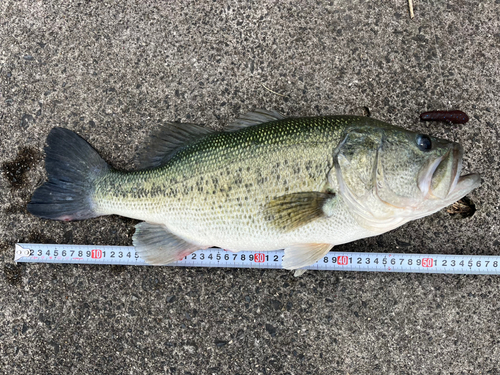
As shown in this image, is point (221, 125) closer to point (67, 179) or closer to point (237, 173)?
point (237, 173)

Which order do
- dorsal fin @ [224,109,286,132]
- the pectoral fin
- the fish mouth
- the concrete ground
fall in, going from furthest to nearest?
the concrete ground < dorsal fin @ [224,109,286,132] < the pectoral fin < the fish mouth

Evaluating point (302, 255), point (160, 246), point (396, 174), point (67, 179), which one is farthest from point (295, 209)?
point (67, 179)

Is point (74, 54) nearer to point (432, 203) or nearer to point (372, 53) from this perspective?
point (372, 53)

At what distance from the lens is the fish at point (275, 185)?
1.91 metres

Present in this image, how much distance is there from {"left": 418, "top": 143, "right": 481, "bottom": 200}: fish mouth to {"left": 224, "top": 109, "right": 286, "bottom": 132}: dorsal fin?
2.98 feet

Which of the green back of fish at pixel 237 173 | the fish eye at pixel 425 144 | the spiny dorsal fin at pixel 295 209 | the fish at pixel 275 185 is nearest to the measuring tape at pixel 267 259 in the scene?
the fish at pixel 275 185

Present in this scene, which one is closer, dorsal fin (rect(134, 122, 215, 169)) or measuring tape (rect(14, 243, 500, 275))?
dorsal fin (rect(134, 122, 215, 169))

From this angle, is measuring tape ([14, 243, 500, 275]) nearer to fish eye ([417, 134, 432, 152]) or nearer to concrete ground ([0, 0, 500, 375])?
concrete ground ([0, 0, 500, 375])

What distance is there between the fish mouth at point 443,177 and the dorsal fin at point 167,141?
131 cm

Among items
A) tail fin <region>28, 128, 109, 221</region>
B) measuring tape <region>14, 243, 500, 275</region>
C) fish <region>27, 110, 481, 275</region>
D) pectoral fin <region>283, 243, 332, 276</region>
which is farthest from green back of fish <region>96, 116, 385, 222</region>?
measuring tape <region>14, 243, 500, 275</region>

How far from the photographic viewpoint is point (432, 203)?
1894 millimetres

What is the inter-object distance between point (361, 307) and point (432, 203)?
980mm

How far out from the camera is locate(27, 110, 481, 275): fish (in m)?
1.91

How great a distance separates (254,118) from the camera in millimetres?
2225
